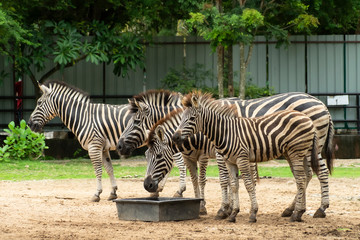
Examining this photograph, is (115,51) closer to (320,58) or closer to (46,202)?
(320,58)

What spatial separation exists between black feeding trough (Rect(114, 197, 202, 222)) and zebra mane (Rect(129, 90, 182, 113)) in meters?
1.85

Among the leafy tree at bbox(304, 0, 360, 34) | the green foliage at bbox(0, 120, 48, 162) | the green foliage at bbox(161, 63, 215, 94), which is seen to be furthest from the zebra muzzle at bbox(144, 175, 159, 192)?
the leafy tree at bbox(304, 0, 360, 34)

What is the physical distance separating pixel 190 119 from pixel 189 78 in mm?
12304

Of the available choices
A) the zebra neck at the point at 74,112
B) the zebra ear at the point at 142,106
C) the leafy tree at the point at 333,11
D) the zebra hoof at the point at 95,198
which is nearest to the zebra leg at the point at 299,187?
the zebra ear at the point at 142,106

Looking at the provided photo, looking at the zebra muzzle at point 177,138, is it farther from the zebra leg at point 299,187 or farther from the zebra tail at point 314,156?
the zebra tail at point 314,156

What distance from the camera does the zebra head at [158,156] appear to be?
9.11 metres

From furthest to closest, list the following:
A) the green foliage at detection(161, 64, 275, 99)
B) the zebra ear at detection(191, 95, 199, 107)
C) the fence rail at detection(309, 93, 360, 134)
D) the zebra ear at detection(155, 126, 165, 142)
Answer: the fence rail at detection(309, 93, 360, 134) < the green foliage at detection(161, 64, 275, 99) < the zebra ear at detection(155, 126, 165, 142) < the zebra ear at detection(191, 95, 199, 107)

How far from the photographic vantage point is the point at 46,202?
11.0 meters

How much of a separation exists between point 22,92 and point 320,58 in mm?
9710

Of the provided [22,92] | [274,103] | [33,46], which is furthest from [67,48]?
[274,103]

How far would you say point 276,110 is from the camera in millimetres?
9977

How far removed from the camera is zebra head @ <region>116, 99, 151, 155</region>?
1027 cm

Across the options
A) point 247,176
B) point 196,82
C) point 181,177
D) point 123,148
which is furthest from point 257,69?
point 247,176

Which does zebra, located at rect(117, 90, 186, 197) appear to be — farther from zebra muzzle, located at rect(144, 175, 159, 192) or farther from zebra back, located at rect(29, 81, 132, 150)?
zebra back, located at rect(29, 81, 132, 150)
